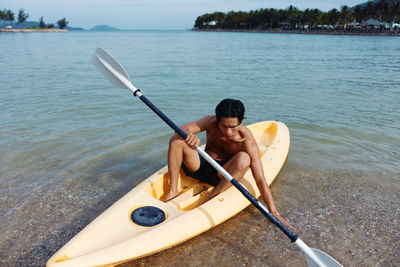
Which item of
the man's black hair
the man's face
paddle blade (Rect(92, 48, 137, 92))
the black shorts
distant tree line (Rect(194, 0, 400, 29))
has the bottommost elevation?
the black shorts

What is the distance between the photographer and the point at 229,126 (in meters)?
2.81

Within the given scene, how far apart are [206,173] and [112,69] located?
171cm

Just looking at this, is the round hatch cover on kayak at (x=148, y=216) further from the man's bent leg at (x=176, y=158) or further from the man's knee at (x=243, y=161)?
the man's knee at (x=243, y=161)

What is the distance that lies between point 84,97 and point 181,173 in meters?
6.34

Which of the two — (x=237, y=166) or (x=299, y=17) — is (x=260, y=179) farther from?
(x=299, y=17)

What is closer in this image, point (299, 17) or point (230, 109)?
point (230, 109)

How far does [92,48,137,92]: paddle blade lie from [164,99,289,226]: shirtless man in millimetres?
998

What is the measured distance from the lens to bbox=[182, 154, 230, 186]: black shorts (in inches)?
135

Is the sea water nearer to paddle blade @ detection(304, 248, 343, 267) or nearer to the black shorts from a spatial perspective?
paddle blade @ detection(304, 248, 343, 267)

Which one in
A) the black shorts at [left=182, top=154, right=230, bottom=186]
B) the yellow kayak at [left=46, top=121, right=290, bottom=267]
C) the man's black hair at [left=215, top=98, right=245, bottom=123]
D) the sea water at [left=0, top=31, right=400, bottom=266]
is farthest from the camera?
the black shorts at [left=182, top=154, right=230, bottom=186]

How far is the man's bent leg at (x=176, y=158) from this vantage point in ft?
10.4

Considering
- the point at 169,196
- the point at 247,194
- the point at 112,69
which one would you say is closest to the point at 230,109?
the point at 247,194

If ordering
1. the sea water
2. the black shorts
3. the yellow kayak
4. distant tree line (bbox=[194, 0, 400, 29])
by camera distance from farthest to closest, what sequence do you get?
distant tree line (bbox=[194, 0, 400, 29]), the black shorts, the sea water, the yellow kayak

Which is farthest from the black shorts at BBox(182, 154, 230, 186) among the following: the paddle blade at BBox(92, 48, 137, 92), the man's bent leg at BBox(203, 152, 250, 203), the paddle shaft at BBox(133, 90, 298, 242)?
the paddle blade at BBox(92, 48, 137, 92)
